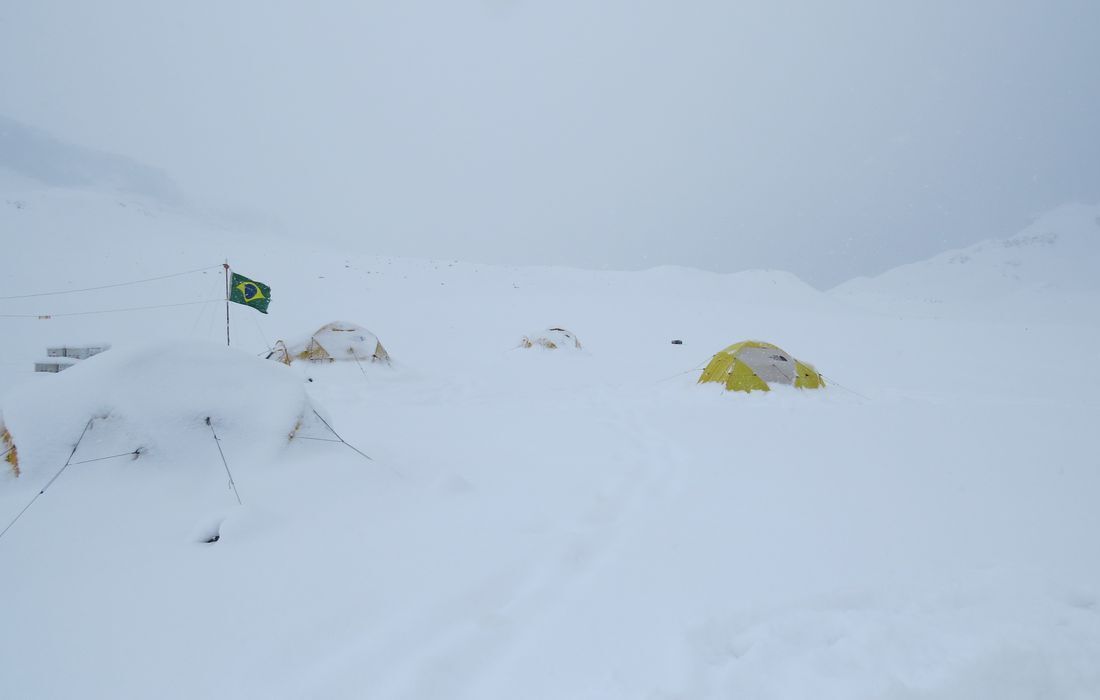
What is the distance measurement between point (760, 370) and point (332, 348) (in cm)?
1185

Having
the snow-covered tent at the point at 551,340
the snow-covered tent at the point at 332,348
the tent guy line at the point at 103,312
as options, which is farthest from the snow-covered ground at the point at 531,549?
the tent guy line at the point at 103,312

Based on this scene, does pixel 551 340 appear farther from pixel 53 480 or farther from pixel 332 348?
pixel 53 480

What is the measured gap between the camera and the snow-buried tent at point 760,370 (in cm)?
1128

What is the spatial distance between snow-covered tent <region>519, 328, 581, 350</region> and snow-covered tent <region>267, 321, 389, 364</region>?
748 cm

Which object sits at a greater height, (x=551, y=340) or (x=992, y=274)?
(x=992, y=274)

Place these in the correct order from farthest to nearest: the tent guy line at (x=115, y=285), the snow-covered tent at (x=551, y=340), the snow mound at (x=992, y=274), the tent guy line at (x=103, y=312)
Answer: the snow mound at (x=992, y=274) < the snow-covered tent at (x=551, y=340) < the tent guy line at (x=115, y=285) < the tent guy line at (x=103, y=312)

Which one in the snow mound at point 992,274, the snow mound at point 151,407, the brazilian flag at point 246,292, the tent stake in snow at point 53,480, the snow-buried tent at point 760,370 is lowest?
the tent stake in snow at point 53,480

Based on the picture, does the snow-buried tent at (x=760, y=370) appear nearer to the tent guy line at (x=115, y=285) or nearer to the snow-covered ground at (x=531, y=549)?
the snow-covered ground at (x=531, y=549)

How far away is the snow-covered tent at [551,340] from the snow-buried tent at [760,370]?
871cm

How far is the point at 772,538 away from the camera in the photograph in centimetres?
400

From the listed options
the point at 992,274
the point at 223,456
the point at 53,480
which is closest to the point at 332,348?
the point at 223,456

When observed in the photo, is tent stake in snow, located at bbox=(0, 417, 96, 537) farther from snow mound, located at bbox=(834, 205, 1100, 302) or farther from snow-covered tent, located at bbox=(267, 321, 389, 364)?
snow mound, located at bbox=(834, 205, 1100, 302)

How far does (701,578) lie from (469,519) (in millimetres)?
2045

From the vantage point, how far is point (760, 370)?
37.3 feet
